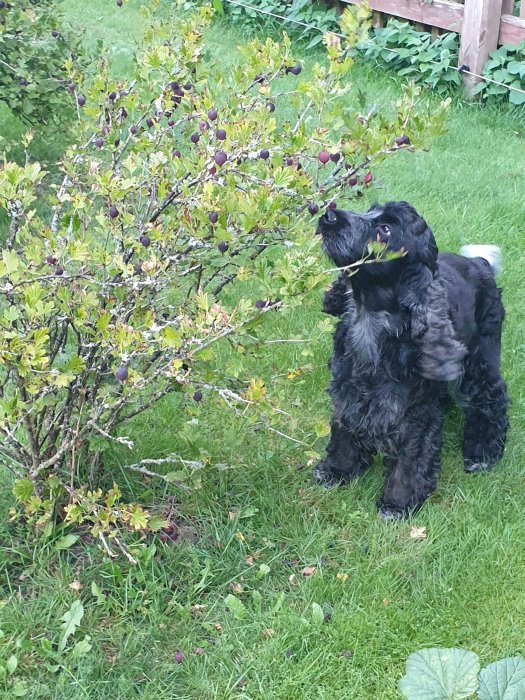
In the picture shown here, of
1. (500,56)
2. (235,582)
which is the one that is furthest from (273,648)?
(500,56)

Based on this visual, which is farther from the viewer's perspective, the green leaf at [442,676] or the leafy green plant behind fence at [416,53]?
the leafy green plant behind fence at [416,53]

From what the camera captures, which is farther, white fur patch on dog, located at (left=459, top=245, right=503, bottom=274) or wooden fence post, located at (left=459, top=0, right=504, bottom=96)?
wooden fence post, located at (left=459, top=0, right=504, bottom=96)

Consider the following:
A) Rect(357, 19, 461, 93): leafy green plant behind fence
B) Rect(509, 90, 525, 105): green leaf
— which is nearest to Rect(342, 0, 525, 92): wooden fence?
Rect(357, 19, 461, 93): leafy green plant behind fence

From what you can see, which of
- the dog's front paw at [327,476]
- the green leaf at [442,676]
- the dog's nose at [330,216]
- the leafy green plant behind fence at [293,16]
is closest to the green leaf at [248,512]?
the dog's front paw at [327,476]

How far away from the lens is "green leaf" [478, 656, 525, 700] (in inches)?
63.6

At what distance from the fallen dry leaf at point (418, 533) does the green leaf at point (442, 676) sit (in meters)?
1.44

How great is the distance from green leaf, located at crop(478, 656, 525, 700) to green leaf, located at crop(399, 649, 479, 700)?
0.06m

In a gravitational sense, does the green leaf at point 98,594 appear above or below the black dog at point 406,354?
below

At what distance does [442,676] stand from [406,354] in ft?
5.23

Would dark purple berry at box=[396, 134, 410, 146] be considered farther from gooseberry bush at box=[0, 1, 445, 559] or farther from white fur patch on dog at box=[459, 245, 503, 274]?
white fur patch on dog at box=[459, 245, 503, 274]

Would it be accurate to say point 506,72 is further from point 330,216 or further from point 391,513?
point 391,513

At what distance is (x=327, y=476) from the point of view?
136 inches

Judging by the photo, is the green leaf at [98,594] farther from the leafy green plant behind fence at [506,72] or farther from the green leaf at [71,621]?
the leafy green plant behind fence at [506,72]

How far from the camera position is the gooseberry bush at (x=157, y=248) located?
2350 millimetres
